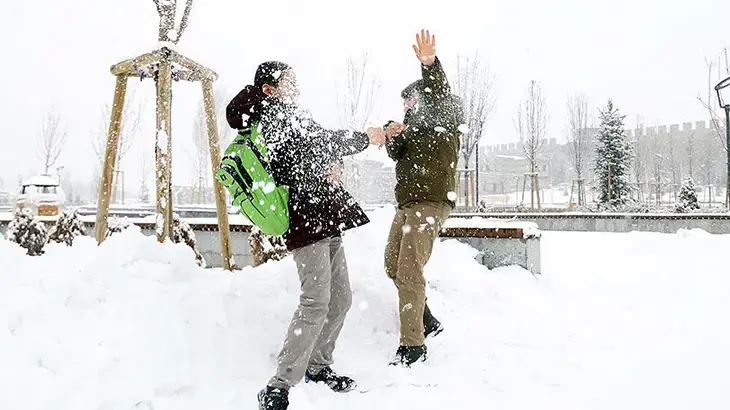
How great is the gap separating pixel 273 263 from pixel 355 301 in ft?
2.78

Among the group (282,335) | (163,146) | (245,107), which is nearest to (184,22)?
(163,146)

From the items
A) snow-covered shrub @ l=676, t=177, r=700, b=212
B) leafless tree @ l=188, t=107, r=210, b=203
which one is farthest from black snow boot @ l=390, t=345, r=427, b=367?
leafless tree @ l=188, t=107, r=210, b=203

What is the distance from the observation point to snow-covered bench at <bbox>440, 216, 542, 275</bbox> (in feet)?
17.1

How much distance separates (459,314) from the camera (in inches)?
159

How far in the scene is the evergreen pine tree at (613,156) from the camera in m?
22.8

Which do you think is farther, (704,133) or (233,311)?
(704,133)

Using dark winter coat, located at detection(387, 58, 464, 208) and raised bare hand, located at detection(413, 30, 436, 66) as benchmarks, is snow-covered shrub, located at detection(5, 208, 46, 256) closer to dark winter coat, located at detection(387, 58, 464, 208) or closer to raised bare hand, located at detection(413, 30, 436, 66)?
dark winter coat, located at detection(387, 58, 464, 208)

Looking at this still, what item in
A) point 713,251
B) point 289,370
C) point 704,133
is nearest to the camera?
point 289,370

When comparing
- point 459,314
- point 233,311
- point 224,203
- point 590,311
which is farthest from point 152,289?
point 590,311

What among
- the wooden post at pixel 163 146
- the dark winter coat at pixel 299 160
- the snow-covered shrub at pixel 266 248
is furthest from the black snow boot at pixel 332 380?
the snow-covered shrub at pixel 266 248

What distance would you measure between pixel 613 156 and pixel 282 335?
2331 cm

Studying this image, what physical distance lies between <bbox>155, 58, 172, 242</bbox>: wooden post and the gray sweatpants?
2.26 m

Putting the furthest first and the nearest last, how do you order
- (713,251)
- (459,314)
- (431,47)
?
(713,251)
(459,314)
(431,47)

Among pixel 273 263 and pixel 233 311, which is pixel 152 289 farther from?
pixel 273 263
